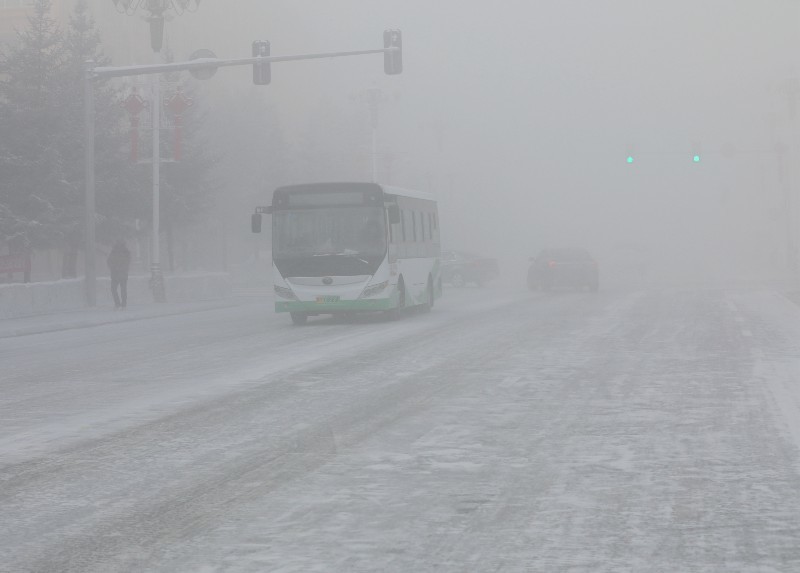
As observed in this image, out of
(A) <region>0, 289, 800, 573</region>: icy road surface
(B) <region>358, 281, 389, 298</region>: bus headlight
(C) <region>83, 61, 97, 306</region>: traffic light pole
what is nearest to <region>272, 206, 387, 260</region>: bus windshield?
(B) <region>358, 281, 389, 298</region>: bus headlight

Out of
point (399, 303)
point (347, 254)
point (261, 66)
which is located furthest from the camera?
point (261, 66)

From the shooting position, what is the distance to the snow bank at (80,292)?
28.8 meters

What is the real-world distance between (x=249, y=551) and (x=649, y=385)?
300 inches

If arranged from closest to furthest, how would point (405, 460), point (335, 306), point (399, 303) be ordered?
point (405, 460)
point (335, 306)
point (399, 303)

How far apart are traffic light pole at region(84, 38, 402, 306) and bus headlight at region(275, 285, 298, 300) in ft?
17.2

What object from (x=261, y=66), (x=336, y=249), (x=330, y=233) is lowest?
(x=336, y=249)

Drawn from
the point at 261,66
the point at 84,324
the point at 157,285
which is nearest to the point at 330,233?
the point at 261,66

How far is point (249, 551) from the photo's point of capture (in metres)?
5.77

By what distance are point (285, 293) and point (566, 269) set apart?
18264 mm

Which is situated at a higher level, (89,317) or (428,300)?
(428,300)

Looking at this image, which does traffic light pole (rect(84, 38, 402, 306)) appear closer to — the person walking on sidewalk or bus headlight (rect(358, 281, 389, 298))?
the person walking on sidewalk

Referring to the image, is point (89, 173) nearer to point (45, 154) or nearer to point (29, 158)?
point (45, 154)

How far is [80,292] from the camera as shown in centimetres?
3241

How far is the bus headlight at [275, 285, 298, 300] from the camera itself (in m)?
24.4
